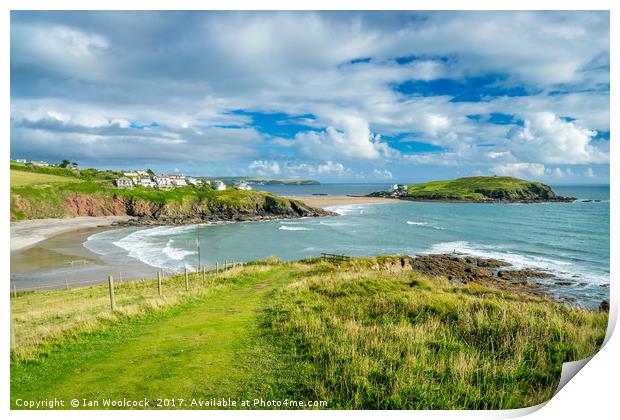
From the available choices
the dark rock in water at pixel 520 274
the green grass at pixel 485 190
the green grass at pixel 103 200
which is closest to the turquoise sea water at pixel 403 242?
the dark rock in water at pixel 520 274

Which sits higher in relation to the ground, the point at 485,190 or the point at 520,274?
the point at 485,190

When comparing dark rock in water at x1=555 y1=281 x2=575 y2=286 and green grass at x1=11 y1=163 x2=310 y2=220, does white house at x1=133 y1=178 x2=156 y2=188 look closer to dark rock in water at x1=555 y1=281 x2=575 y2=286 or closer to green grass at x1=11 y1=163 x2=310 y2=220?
green grass at x1=11 y1=163 x2=310 y2=220

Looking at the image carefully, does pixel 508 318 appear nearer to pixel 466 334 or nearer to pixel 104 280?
pixel 466 334

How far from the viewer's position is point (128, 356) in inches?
291

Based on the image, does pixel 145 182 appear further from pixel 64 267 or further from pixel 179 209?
pixel 64 267

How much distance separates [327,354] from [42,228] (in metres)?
59.2

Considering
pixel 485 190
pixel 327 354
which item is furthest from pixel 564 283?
pixel 485 190

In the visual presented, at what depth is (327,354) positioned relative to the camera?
6.97m

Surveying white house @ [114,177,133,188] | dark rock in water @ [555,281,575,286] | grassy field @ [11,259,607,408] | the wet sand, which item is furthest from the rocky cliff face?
dark rock in water @ [555,281,575,286]

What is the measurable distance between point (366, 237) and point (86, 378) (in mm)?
47365

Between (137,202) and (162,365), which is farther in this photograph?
(137,202)

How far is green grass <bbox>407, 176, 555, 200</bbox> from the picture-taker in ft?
394

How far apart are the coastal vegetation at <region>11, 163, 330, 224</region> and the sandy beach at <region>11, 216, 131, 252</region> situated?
105cm

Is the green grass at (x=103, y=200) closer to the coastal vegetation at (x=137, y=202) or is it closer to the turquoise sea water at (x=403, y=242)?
the coastal vegetation at (x=137, y=202)
